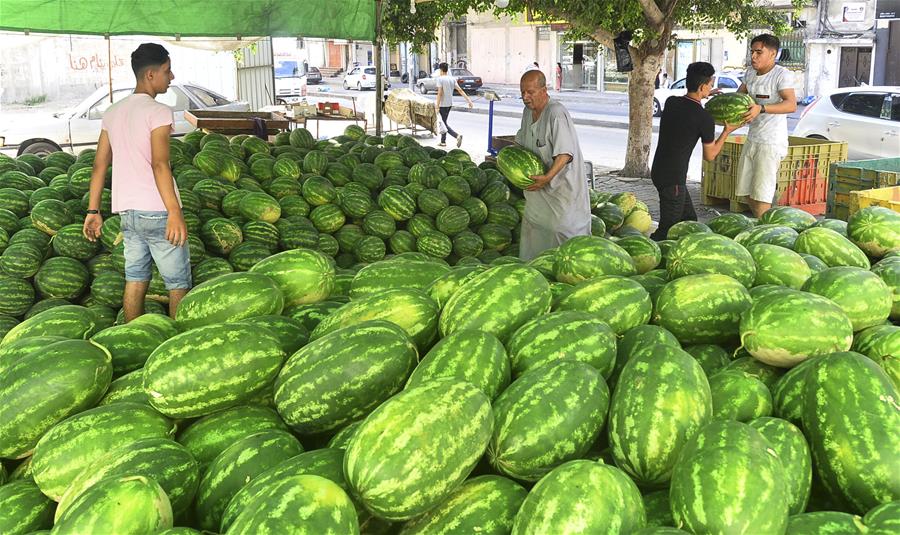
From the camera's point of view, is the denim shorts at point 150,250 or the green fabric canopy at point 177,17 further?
the green fabric canopy at point 177,17

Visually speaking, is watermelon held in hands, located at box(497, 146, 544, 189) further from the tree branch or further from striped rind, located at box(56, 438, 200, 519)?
the tree branch

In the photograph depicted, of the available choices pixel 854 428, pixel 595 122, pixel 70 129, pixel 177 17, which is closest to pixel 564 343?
pixel 854 428

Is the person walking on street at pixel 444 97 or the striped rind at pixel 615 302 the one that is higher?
the person walking on street at pixel 444 97

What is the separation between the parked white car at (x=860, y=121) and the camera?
11656 millimetres

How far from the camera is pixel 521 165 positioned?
5352mm

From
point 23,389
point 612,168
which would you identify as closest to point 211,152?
point 23,389

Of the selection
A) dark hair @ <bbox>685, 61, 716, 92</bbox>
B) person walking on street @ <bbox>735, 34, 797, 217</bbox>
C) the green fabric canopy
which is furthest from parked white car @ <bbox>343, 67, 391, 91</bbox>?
dark hair @ <bbox>685, 61, 716, 92</bbox>

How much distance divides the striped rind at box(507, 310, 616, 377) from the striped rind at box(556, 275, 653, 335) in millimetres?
143

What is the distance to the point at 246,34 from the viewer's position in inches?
266

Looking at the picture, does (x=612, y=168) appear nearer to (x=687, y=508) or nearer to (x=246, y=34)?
(x=246, y=34)

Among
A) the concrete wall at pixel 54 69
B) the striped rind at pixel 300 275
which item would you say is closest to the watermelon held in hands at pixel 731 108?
the striped rind at pixel 300 275

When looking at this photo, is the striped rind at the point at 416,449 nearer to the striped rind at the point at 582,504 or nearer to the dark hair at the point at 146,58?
the striped rind at the point at 582,504

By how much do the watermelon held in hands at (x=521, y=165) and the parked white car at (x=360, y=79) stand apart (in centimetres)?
3508

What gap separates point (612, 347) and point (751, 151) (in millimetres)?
6469
